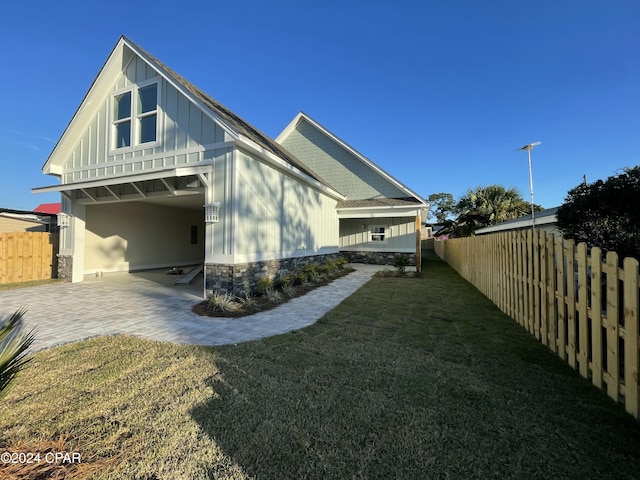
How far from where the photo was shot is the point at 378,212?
15.4 meters

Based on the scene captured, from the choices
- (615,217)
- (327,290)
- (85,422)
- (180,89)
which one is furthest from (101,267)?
(615,217)

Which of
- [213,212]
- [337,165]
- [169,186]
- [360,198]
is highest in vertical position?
[337,165]

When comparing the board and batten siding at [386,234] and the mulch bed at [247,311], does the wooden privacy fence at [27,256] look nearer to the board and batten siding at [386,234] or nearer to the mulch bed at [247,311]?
the mulch bed at [247,311]

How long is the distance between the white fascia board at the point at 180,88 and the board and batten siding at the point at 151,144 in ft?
0.85

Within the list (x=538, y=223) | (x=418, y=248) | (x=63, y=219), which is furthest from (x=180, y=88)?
(x=538, y=223)

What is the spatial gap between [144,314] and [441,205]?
50706 millimetres

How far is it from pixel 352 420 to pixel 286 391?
2.56ft

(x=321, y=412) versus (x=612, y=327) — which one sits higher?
(x=612, y=327)

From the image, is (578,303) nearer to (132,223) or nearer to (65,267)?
(65,267)

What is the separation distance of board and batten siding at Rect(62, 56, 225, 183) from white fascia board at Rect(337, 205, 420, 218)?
372 inches

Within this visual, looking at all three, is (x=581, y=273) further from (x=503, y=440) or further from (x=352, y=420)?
(x=352, y=420)

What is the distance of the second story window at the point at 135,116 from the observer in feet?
28.0

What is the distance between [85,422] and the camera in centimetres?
235

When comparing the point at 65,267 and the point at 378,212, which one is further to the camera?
the point at 378,212
